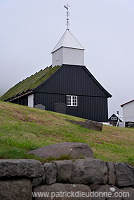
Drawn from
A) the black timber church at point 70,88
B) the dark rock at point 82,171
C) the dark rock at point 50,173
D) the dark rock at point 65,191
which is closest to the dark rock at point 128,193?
the dark rock at point 82,171

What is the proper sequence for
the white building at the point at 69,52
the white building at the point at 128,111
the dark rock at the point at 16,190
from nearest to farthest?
1. the dark rock at the point at 16,190
2. the white building at the point at 69,52
3. the white building at the point at 128,111

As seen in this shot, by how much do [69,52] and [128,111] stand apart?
17.0 m

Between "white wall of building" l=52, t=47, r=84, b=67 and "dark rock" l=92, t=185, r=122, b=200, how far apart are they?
25.7 m

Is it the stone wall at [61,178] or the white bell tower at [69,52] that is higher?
the white bell tower at [69,52]

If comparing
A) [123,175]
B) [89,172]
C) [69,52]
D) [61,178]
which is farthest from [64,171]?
[69,52]

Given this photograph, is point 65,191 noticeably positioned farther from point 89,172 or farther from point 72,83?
point 72,83

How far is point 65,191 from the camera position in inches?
235

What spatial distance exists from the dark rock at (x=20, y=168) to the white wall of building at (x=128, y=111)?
38462mm

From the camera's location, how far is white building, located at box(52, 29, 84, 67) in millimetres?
31719

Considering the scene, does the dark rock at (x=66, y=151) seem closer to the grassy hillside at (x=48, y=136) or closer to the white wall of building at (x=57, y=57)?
the grassy hillside at (x=48, y=136)

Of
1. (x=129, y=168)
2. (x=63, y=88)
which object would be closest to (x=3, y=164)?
(x=129, y=168)

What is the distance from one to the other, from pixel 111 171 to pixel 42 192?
179 centimetres

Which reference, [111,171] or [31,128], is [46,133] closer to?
[31,128]

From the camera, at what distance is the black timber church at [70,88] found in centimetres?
2995
